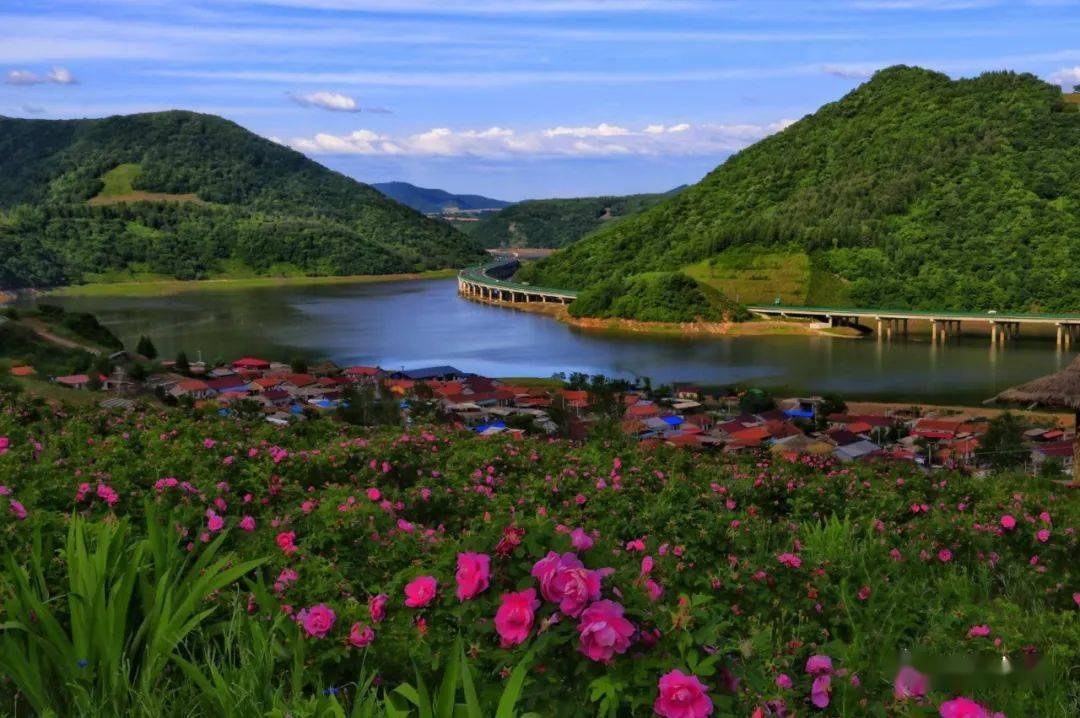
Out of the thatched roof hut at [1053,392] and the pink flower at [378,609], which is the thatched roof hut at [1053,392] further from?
the pink flower at [378,609]

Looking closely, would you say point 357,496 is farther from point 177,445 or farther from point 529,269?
point 529,269

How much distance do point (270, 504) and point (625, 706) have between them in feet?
13.1

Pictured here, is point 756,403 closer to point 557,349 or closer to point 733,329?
→ point 557,349

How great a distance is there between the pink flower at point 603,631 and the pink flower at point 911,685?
88 centimetres

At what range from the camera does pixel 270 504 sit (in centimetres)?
624

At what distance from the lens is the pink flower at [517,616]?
2.63m

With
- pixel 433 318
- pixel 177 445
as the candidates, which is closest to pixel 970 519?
pixel 177 445

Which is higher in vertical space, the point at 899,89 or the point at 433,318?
the point at 899,89

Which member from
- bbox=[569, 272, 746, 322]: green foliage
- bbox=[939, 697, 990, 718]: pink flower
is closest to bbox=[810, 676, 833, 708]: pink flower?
bbox=[939, 697, 990, 718]: pink flower

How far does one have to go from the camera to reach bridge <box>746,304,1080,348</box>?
67.1 m

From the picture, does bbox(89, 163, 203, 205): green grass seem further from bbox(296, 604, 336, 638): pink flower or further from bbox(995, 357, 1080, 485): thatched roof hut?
bbox(296, 604, 336, 638): pink flower

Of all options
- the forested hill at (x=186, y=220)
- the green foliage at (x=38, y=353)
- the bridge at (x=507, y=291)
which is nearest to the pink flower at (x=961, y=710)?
the green foliage at (x=38, y=353)

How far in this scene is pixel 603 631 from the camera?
253cm

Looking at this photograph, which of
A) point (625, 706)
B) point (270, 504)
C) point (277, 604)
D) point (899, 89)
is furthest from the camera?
point (899, 89)
